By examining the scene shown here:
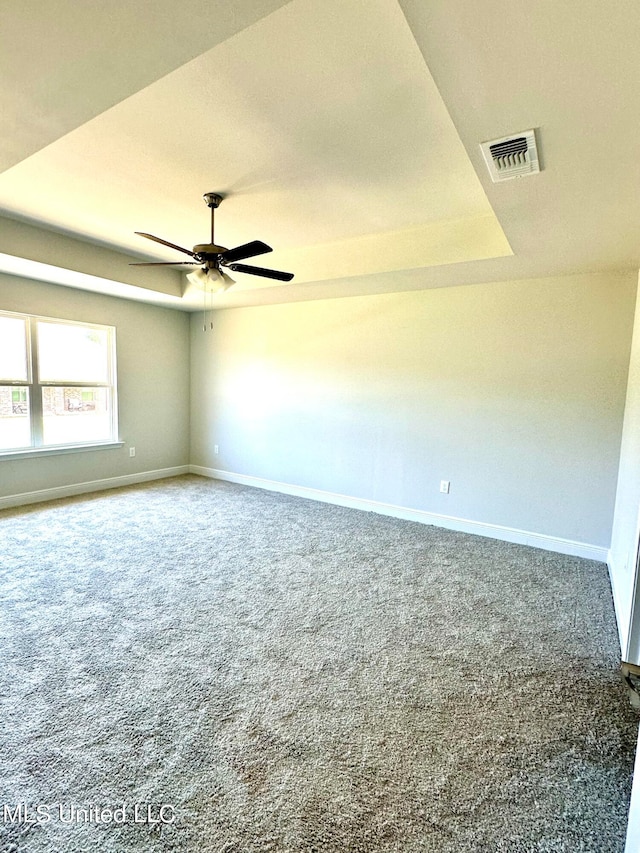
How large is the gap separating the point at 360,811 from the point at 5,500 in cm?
451

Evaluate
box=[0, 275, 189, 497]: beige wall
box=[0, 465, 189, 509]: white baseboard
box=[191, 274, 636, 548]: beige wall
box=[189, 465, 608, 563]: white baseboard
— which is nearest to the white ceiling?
box=[191, 274, 636, 548]: beige wall

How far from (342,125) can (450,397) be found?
2624mm

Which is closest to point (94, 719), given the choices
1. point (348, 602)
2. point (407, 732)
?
point (407, 732)

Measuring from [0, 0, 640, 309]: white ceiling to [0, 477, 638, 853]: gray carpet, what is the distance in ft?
7.86

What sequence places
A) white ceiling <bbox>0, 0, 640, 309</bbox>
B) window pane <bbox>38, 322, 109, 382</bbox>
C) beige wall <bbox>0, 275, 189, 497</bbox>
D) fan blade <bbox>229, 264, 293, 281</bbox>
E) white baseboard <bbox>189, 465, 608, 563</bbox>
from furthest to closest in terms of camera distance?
window pane <bbox>38, 322, 109, 382</bbox> < beige wall <bbox>0, 275, 189, 497</bbox> < white baseboard <bbox>189, 465, 608, 563</bbox> < fan blade <bbox>229, 264, 293, 281</bbox> < white ceiling <bbox>0, 0, 640, 309</bbox>

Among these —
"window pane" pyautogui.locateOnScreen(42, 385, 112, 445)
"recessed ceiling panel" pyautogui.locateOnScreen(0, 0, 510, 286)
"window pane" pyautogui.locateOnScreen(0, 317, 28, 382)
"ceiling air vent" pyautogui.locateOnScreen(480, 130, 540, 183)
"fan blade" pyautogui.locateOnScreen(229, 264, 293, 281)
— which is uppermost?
"recessed ceiling panel" pyautogui.locateOnScreen(0, 0, 510, 286)

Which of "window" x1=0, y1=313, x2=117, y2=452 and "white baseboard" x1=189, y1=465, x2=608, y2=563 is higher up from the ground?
"window" x1=0, y1=313, x2=117, y2=452

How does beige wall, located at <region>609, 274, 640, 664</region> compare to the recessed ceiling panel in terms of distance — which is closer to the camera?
the recessed ceiling panel

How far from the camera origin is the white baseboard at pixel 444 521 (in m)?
3.47

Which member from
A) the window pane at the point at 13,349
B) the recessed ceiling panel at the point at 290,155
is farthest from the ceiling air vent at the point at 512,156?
the window pane at the point at 13,349

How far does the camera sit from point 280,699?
1.75 m

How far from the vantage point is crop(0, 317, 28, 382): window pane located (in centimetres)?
415

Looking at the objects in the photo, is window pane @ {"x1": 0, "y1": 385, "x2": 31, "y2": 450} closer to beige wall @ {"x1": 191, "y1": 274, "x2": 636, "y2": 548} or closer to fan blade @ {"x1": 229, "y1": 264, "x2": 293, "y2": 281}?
beige wall @ {"x1": 191, "y1": 274, "x2": 636, "y2": 548}

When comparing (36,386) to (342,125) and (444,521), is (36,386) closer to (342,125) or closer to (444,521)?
(342,125)
